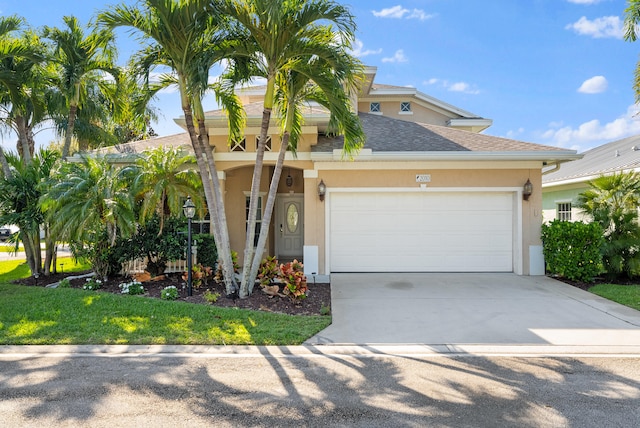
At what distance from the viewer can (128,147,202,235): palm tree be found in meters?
8.88

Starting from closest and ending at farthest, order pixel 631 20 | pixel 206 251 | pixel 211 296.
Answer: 1. pixel 211 296
2. pixel 631 20
3. pixel 206 251

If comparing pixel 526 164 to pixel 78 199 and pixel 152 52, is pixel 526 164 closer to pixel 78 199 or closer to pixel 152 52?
pixel 152 52

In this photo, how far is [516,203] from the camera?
10.9 meters

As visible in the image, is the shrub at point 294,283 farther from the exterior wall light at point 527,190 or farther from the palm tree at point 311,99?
the exterior wall light at point 527,190

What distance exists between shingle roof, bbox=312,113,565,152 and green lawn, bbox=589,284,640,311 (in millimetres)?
3575

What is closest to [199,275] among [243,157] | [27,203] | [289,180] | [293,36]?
[243,157]

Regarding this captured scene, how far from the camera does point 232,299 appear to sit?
7965mm

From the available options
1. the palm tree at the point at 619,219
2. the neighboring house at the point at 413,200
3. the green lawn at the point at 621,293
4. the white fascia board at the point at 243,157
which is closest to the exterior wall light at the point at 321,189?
the neighboring house at the point at 413,200

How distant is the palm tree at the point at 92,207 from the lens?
27.9 feet

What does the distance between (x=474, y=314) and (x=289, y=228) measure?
340 inches

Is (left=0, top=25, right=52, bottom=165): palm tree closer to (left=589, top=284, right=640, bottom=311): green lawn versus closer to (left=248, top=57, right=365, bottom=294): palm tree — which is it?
(left=248, top=57, right=365, bottom=294): palm tree

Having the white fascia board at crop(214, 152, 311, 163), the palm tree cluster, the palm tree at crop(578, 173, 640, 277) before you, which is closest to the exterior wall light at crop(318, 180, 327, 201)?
the white fascia board at crop(214, 152, 311, 163)

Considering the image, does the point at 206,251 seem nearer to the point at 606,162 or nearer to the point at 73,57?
the point at 73,57

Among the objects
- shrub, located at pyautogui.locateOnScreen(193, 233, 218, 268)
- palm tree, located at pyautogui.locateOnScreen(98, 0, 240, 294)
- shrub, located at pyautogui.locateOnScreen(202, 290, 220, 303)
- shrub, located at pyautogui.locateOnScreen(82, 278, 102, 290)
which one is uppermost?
palm tree, located at pyautogui.locateOnScreen(98, 0, 240, 294)
